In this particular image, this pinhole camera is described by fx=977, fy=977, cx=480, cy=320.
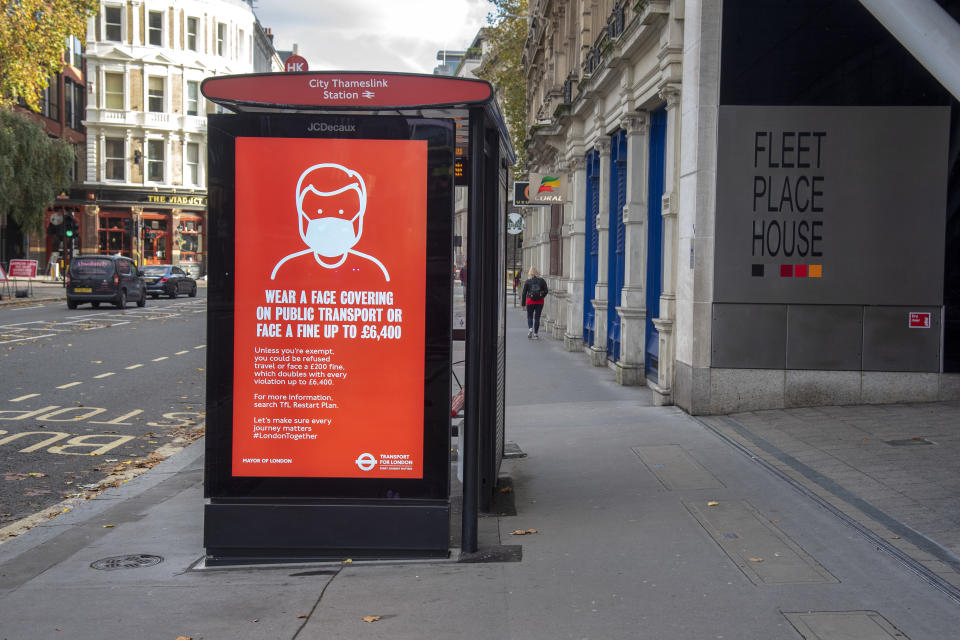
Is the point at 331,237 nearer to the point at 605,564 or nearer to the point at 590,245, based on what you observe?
the point at 605,564

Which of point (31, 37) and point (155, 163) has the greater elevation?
point (31, 37)

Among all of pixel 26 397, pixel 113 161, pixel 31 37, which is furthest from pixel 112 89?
pixel 26 397

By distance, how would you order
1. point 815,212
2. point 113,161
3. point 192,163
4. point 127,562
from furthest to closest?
point 192,163 → point 113,161 → point 815,212 → point 127,562

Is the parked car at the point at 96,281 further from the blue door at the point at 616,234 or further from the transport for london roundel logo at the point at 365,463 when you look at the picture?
the transport for london roundel logo at the point at 365,463

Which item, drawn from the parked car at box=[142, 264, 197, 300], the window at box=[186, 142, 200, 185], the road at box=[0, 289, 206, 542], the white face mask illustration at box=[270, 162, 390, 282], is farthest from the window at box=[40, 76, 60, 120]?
the white face mask illustration at box=[270, 162, 390, 282]

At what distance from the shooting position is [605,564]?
540 centimetres

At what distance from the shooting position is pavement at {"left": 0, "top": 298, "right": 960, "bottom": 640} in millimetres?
4543

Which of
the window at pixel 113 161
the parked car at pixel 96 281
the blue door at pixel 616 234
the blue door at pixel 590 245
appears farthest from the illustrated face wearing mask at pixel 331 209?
the window at pixel 113 161

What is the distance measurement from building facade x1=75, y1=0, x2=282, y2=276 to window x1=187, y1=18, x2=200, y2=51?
0.07 m

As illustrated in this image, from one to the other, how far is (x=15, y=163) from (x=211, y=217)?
3798 centimetres

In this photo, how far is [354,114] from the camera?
547 centimetres

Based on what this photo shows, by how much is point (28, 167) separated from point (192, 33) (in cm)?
3070

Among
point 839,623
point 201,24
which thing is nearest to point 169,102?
point 201,24

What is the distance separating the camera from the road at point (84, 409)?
8.39 meters
